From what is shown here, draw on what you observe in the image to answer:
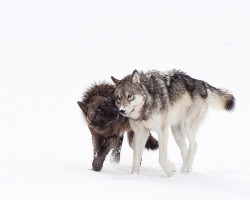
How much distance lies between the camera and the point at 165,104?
22.6ft

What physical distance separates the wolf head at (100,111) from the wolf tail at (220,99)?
2.07 metres

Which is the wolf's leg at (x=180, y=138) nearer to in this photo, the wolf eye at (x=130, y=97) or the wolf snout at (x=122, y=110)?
the wolf eye at (x=130, y=97)

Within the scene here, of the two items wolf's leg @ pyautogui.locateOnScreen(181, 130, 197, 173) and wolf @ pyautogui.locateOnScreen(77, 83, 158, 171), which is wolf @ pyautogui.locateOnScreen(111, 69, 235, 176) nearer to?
wolf's leg @ pyautogui.locateOnScreen(181, 130, 197, 173)

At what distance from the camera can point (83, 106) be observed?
6.96 meters

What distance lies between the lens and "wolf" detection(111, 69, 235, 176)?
6664 millimetres

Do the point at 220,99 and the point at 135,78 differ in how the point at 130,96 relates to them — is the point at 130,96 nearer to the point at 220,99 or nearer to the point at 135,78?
the point at 135,78

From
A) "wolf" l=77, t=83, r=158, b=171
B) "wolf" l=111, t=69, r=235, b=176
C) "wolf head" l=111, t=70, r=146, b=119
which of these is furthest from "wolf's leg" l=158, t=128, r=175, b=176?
"wolf" l=77, t=83, r=158, b=171

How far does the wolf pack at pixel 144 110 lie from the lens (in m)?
6.66

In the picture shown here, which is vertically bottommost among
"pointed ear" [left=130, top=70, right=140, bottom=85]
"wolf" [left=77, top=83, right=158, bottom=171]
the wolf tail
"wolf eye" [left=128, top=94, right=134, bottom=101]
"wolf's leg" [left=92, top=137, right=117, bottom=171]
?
"wolf's leg" [left=92, top=137, right=117, bottom=171]

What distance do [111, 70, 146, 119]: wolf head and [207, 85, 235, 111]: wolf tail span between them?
68.4 inches

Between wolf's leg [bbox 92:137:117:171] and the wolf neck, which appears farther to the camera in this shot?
wolf's leg [bbox 92:137:117:171]

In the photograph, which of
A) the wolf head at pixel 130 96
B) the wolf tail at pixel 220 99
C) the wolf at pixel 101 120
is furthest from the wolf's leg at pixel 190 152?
the wolf head at pixel 130 96

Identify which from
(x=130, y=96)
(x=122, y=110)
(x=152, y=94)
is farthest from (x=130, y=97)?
(x=152, y=94)

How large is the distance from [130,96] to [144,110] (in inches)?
12.8
